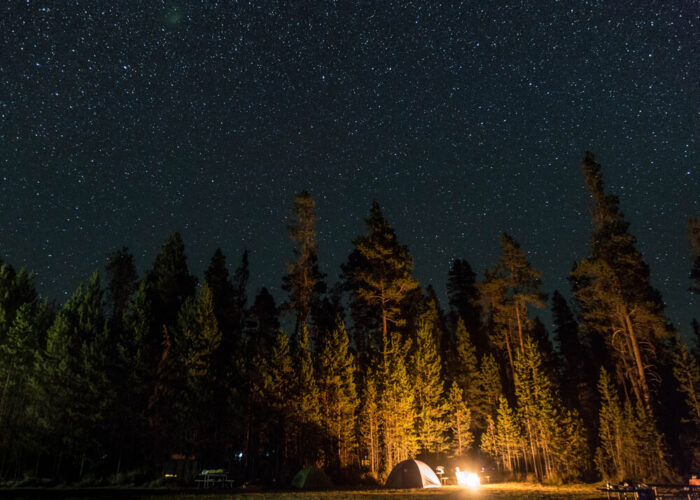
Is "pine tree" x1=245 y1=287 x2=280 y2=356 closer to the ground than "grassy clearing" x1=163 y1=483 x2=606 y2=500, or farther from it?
farther from it

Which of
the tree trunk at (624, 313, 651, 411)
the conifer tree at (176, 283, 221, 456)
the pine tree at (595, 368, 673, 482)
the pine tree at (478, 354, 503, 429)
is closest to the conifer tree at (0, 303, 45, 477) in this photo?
the conifer tree at (176, 283, 221, 456)

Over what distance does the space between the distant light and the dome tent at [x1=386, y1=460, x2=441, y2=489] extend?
3828 millimetres

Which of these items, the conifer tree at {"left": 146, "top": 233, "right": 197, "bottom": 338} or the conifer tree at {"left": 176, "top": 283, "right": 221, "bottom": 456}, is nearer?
the conifer tree at {"left": 176, "top": 283, "right": 221, "bottom": 456}

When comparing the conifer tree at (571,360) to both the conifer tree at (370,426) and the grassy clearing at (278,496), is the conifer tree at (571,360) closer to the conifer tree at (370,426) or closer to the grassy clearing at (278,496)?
the conifer tree at (370,426)

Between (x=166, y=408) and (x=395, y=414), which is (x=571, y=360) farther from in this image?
(x=166, y=408)

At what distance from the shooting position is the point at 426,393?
3186 cm

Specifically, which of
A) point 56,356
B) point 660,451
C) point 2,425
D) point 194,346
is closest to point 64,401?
point 56,356

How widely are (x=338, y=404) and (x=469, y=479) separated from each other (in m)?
9.15

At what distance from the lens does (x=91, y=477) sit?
22.9 meters

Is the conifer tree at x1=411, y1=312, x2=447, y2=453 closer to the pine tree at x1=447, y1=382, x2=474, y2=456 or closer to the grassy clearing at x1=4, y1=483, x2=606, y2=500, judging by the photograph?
the pine tree at x1=447, y1=382, x2=474, y2=456

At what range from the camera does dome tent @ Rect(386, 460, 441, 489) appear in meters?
23.5

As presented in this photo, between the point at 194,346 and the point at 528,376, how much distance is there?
77.2ft

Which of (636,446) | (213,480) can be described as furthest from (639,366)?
(213,480)

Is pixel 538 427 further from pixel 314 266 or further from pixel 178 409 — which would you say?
pixel 178 409
